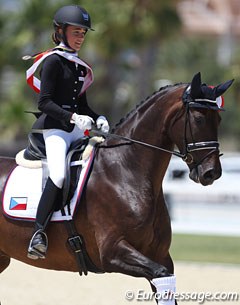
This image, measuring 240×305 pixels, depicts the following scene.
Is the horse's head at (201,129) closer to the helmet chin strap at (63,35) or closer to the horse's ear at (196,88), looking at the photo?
the horse's ear at (196,88)

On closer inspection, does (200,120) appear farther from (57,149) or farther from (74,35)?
(74,35)

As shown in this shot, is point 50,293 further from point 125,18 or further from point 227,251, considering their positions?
point 125,18

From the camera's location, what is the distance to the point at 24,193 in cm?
661

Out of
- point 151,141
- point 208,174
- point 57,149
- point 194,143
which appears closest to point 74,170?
point 57,149

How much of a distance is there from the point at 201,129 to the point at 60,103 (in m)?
1.23

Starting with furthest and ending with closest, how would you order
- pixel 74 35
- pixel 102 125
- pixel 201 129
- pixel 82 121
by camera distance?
pixel 102 125
pixel 74 35
pixel 82 121
pixel 201 129

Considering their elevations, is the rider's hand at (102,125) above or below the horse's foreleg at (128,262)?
above

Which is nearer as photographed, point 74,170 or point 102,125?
point 74,170

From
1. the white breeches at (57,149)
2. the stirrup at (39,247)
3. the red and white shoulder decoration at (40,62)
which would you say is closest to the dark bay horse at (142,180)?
the stirrup at (39,247)

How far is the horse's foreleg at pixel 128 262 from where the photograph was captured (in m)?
5.87

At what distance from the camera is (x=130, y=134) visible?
6.46 m

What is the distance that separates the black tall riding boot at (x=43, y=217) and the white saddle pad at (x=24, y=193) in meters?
0.09

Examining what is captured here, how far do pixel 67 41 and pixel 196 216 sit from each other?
11675 millimetres

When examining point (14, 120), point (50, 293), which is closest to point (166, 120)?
point (50, 293)
